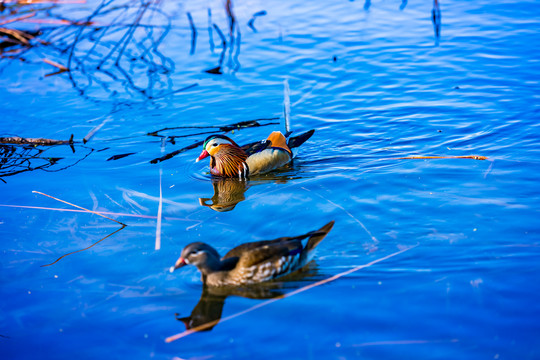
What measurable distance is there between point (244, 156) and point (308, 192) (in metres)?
1.59

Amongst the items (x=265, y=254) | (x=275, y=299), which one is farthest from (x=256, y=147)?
(x=275, y=299)

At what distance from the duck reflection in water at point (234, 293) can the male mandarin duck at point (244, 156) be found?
9.63ft

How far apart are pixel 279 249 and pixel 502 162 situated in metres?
3.92

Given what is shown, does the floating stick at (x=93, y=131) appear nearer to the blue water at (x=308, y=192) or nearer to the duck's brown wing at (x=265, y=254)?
the blue water at (x=308, y=192)

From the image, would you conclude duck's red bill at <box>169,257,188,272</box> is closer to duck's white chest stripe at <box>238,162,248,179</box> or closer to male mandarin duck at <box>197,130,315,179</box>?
male mandarin duck at <box>197,130,315,179</box>

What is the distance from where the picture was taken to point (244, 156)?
8.60 m

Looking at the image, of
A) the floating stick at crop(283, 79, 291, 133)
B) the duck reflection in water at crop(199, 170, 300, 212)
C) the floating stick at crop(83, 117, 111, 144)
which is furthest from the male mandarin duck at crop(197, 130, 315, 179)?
the floating stick at crop(83, 117, 111, 144)

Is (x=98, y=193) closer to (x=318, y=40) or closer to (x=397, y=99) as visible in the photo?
(x=397, y=99)

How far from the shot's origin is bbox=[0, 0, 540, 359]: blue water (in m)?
4.95

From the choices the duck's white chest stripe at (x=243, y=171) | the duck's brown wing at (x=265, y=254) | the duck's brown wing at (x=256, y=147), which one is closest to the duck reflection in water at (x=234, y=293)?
the duck's brown wing at (x=265, y=254)

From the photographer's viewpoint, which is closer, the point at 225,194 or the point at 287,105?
the point at 225,194

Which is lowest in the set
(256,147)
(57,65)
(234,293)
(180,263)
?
(234,293)

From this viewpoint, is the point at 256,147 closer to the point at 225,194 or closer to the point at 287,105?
the point at 225,194

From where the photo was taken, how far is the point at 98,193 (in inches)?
305
